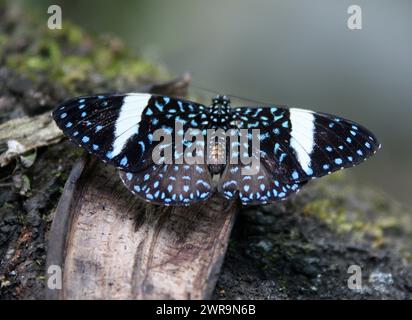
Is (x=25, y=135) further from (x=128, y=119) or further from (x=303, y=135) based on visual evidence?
(x=303, y=135)

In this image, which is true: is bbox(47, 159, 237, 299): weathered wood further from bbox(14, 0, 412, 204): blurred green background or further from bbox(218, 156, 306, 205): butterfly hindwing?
bbox(14, 0, 412, 204): blurred green background

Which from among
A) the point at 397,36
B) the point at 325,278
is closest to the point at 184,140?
the point at 325,278

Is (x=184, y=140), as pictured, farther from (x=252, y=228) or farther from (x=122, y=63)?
(x=122, y=63)

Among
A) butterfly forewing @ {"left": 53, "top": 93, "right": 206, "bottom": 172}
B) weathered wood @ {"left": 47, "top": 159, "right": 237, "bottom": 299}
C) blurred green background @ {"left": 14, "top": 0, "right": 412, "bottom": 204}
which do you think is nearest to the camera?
weathered wood @ {"left": 47, "top": 159, "right": 237, "bottom": 299}

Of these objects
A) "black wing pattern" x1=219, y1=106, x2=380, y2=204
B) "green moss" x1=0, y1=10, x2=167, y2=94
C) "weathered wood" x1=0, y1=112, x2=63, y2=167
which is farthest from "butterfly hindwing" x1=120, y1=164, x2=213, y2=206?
"green moss" x1=0, y1=10, x2=167, y2=94

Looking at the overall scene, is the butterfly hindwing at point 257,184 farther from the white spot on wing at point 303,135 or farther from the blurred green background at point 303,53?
the blurred green background at point 303,53

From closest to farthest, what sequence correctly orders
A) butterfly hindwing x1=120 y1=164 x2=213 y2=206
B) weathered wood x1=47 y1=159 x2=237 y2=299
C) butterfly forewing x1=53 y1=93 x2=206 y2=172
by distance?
weathered wood x1=47 y1=159 x2=237 y2=299, butterfly hindwing x1=120 y1=164 x2=213 y2=206, butterfly forewing x1=53 y1=93 x2=206 y2=172
